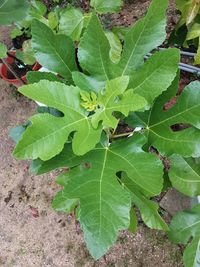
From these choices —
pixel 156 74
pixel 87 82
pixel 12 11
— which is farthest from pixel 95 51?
pixel 12 11

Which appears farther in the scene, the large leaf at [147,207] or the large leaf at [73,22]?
the large leaf at [73,22]

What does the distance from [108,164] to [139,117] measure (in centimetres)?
21

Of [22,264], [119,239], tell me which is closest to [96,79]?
[119,239]

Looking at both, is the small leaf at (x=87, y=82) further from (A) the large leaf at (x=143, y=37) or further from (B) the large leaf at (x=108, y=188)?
(B) the large leaf at (x=108, y=188)

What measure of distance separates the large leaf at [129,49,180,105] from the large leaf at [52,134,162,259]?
0.14m

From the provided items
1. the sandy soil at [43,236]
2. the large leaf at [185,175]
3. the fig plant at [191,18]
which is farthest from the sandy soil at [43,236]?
the fig plant at [191,18]

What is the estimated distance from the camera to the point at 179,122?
47.0 inches

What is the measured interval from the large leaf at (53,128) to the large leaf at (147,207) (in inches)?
11.2

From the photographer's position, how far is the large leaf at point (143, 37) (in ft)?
3.67

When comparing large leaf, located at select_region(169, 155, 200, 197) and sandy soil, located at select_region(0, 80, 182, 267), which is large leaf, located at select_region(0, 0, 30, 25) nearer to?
large leaf, located at select_region(169, 155, 200, 197)

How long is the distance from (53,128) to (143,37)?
15.1 inches

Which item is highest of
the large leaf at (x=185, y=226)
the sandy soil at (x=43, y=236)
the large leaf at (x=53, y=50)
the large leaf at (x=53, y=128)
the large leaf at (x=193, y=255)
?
the large leaf at (x=53, y=50)

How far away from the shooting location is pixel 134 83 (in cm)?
119

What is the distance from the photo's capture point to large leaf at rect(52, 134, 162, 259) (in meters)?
1.07
